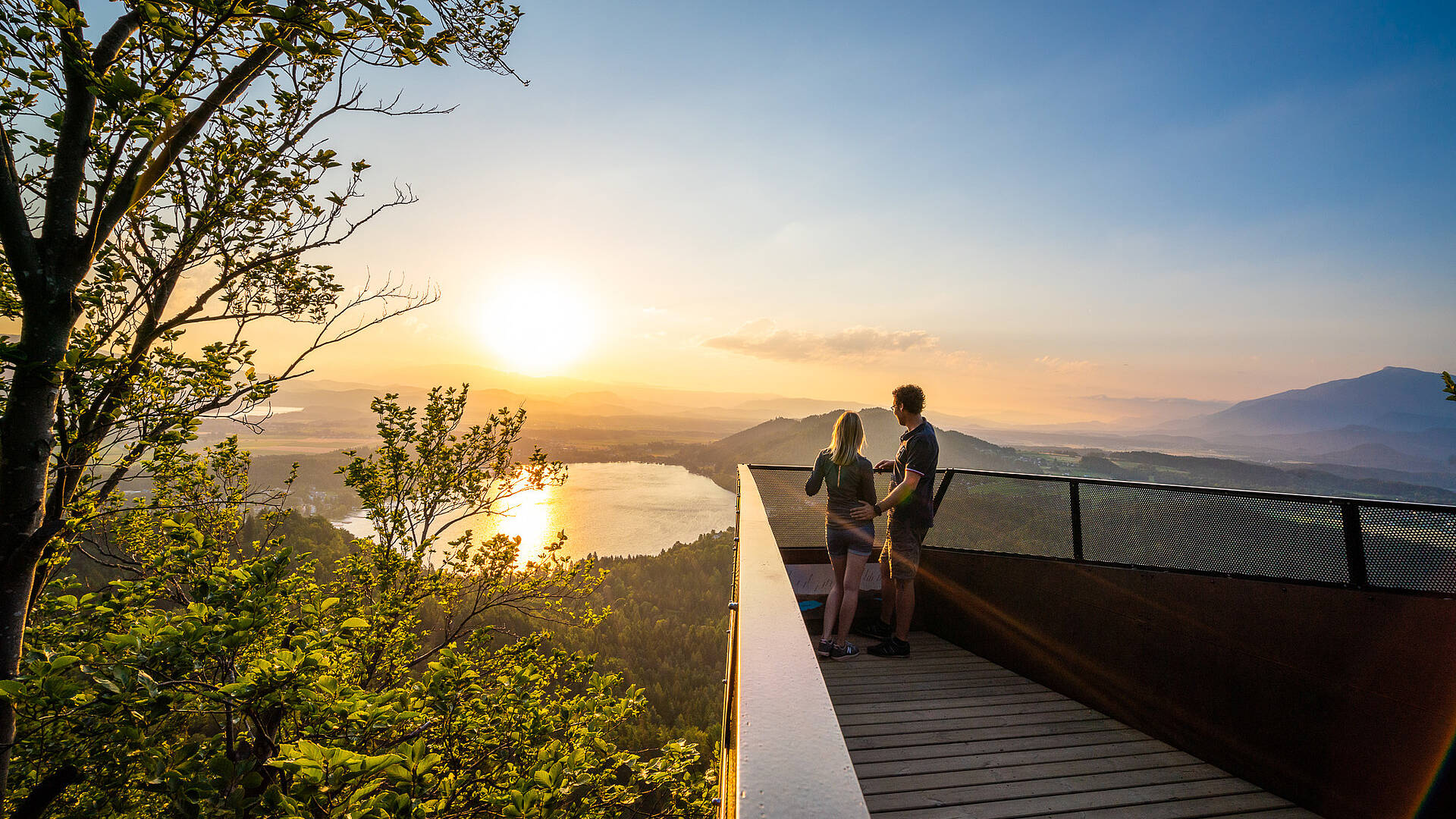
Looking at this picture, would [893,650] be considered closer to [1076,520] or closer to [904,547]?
[904,547]

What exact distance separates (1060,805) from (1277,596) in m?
1.77

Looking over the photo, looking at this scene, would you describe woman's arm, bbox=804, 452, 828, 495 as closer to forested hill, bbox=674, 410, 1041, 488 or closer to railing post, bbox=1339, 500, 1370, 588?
railing post, bbox=1339, 500, 1370, 588

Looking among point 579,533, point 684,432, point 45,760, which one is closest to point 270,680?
point 45,760

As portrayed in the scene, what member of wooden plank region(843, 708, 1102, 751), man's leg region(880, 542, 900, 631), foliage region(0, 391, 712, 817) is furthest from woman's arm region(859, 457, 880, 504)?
foliage region(0, 391, 712, 817)

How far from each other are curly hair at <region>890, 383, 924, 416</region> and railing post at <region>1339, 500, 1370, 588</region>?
2.33 meters

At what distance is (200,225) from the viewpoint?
399 centimetres

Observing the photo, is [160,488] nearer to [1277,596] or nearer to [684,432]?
[1277,596]

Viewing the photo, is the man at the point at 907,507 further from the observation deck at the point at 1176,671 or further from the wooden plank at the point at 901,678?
the observation deck at the point at 1176,671

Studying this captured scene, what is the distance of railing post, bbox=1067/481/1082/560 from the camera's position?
418cm

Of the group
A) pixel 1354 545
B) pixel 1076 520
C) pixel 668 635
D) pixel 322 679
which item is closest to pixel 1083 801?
pixel 1354 545

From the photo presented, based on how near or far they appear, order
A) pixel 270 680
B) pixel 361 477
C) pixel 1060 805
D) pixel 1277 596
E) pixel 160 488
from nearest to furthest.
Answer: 1. pixel 270 680
2. pixel 1060 805
3. pixel 1277 596
4. pixel 160 488
5. pixel 361 477

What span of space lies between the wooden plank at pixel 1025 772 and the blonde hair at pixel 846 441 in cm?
200

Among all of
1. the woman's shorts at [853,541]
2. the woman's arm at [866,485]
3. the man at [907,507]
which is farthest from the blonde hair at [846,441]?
the woman's shorts at [853,541]

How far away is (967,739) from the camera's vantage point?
10.3ft
